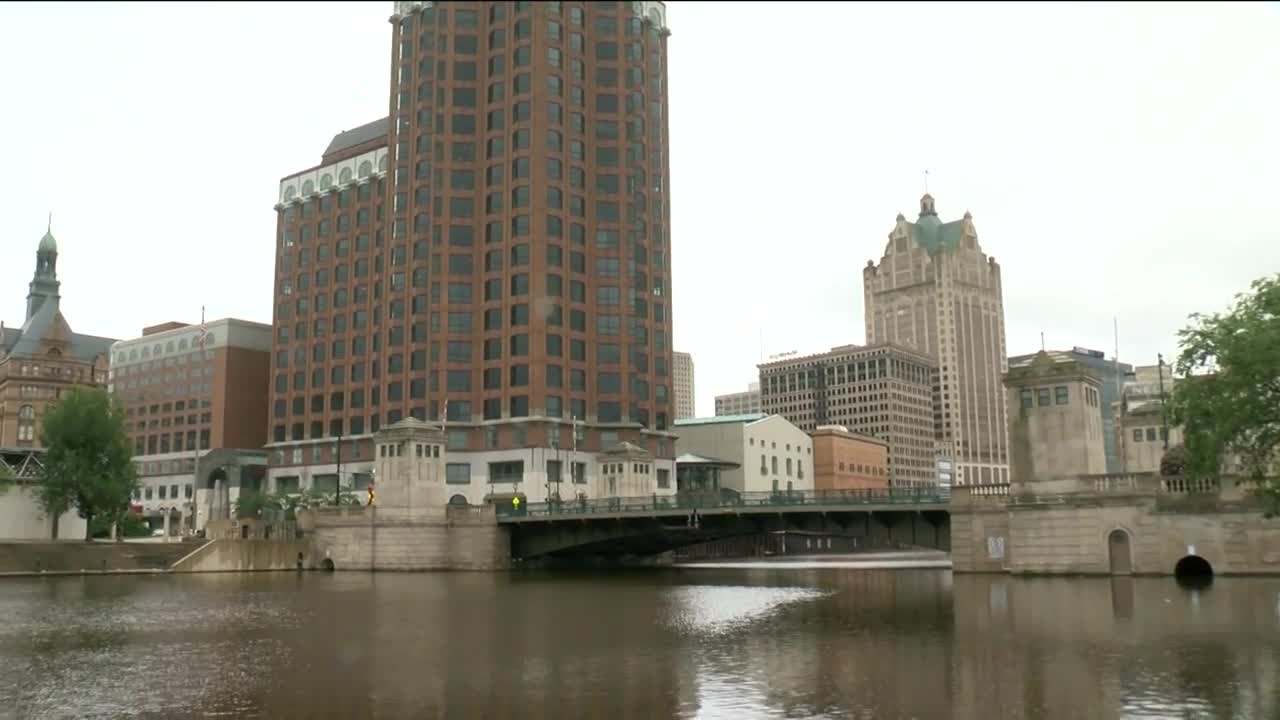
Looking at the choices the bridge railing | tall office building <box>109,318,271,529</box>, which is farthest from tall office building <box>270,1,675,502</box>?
the bridge railing

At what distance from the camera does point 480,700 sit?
28266mm

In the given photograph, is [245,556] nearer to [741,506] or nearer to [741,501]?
[741,501]

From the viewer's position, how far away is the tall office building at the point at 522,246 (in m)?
146

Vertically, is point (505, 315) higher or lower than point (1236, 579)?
higher

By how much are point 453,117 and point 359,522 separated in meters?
70.2

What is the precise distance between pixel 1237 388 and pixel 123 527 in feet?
383

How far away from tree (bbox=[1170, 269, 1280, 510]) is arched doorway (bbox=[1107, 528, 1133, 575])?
17.7 meters

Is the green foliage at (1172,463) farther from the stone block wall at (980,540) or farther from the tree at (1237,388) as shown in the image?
the tree at (1237,388)

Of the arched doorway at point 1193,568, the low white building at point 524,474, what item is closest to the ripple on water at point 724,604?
the arched doorway at point 1193,568

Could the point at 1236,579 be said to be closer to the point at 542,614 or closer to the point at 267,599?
the point at 542,614

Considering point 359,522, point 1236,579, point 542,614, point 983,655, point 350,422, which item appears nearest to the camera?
point 983,655

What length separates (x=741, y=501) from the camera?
90.9m

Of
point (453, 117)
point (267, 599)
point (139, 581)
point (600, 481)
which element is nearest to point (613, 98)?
point (453, 117)

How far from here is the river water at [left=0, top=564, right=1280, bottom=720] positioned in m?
27.0
